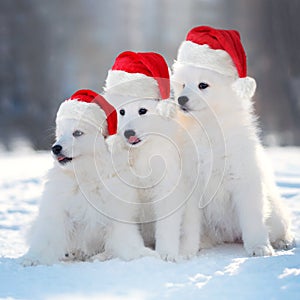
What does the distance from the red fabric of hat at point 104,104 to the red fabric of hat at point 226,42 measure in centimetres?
69

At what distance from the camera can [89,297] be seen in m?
2.51

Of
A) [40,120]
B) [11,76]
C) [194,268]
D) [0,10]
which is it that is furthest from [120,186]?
[0,10]

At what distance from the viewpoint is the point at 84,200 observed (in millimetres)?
3252

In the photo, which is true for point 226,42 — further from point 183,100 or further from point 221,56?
point 183,100

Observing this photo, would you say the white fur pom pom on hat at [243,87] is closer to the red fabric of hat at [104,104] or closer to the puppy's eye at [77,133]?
the red fabric of hat at [104,104]

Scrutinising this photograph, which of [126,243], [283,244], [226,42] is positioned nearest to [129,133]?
[126,243]

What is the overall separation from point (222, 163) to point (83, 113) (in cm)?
88

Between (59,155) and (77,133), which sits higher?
(77,133)

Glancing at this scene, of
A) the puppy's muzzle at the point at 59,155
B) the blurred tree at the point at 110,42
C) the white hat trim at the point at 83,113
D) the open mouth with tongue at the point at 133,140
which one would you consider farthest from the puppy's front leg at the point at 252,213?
the blurred tree at the point at 110,42

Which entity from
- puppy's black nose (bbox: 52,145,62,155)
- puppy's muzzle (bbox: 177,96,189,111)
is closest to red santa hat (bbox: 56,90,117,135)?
puppy's black nose (bbox: 52,145,62,155)

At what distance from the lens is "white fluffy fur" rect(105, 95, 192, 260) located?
126 inches

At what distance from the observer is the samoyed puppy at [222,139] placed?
3.29 metres

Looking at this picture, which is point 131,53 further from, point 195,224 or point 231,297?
point 231,297

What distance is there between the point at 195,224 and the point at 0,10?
13.8 meters
